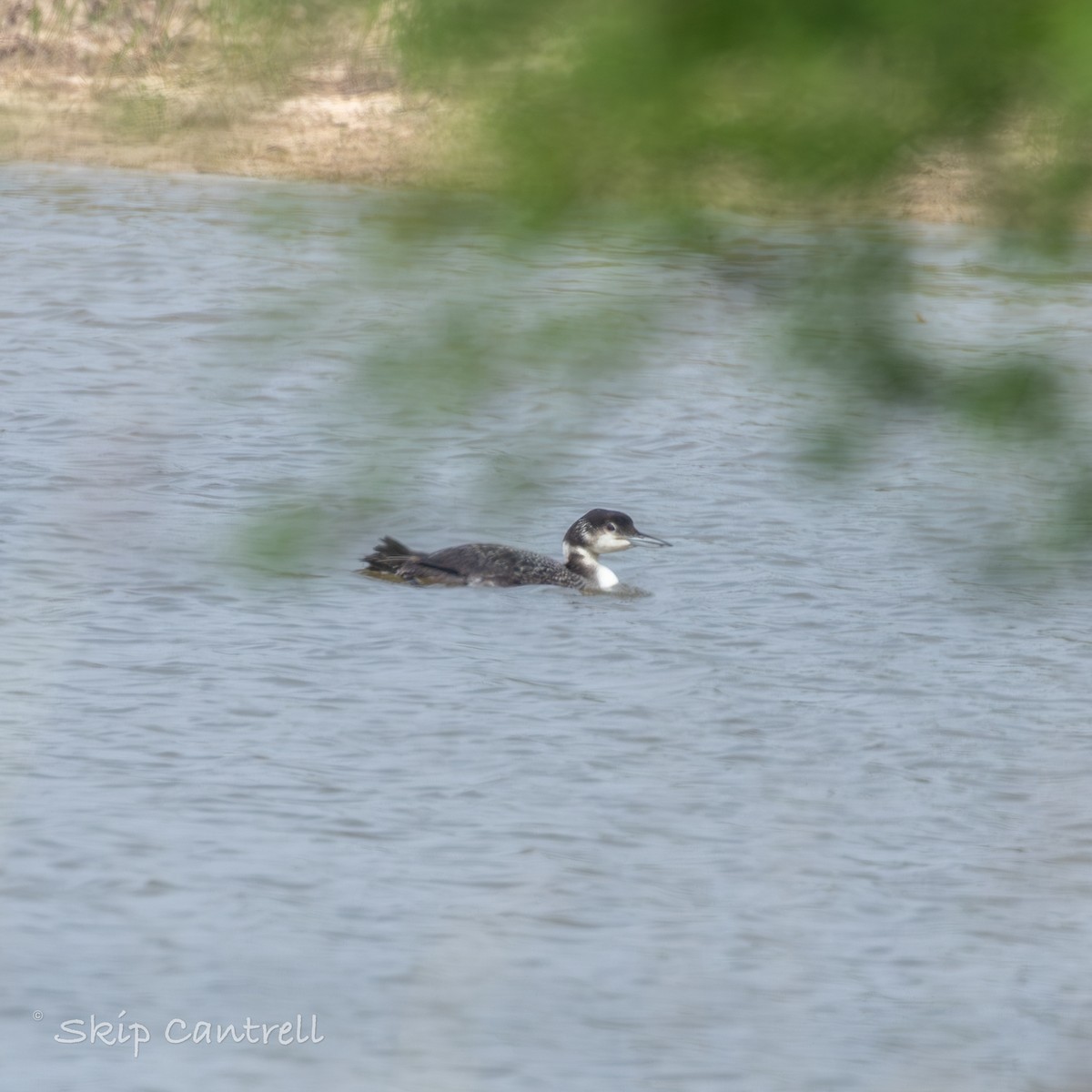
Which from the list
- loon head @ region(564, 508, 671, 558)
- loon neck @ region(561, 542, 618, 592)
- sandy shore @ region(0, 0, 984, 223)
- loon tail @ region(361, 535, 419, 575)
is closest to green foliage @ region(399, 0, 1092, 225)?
sandy shore @ region(0, 0, 984, 223)

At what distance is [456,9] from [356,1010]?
3872mm

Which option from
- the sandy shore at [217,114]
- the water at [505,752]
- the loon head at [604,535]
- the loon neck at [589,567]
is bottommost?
the loon neck at [589,567]

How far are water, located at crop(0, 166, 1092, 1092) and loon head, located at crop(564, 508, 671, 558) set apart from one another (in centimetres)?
35

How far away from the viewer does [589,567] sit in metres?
9.98

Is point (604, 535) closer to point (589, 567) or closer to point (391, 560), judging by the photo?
point (589, 567)

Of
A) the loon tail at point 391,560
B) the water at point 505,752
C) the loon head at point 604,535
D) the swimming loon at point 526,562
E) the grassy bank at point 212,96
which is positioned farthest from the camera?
the loon head at point 604,535

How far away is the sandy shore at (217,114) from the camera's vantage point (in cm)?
93

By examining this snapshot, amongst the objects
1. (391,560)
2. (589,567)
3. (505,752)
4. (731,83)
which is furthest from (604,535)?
(731,83)

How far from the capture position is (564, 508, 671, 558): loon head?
1021cm

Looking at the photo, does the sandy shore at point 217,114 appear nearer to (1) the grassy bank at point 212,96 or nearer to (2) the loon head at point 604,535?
(1) the grassy bank at point 212,96

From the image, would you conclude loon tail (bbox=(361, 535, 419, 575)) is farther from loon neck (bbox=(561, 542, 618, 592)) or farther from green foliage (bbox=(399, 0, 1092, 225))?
green foliage (bbox=(399, 0, 1092, 225))

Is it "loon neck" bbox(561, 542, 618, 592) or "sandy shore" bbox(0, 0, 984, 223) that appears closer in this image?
"sandy shore" bbox(0, 0, 984, 223)

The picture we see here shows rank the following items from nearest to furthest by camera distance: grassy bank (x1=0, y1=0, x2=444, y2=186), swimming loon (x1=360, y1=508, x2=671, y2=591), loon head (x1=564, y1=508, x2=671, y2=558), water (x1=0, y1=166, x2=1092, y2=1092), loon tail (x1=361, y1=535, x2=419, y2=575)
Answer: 1. grassy bank (x1=0, y1=0, x2=444, y2=186)
2. water (x1=0, y1=166, x2=1092, y2=1092)
3. loon tail (x1=361, y1=535, x2=419, y2=575)
4. swimming loon (x1=360, y1=508, x2=671, y2=591)
5. loon head (x1=564, y1=508, x2=671, y2=558)

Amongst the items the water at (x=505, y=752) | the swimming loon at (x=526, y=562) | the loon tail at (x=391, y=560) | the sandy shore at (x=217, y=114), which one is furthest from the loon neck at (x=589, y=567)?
the sandy shore at (x=217, y=114)
